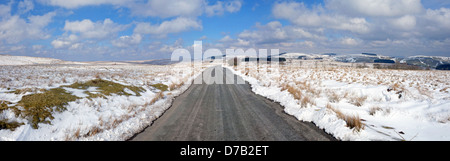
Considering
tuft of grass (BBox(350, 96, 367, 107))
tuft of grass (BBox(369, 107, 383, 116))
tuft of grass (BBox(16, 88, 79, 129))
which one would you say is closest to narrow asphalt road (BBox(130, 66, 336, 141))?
tuft of grass (BBox(16, 88, 79, 129))

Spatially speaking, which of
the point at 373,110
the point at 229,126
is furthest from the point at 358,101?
the point at 229,126

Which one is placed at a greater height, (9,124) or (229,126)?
(9,124)

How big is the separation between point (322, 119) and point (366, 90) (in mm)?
7082

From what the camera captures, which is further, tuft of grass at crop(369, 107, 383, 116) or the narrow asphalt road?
tuft of grass at crop(369, 107, 383, 116)

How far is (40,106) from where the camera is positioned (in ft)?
20.0

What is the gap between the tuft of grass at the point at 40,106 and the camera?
18.0 feet

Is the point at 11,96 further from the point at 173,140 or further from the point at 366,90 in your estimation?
the point at 366,90

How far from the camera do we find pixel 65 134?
5.39 m

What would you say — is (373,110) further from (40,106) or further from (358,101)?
(40,106)

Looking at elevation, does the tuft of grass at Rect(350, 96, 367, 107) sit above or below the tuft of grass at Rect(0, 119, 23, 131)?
below

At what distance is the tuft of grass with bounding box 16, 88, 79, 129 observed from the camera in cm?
550

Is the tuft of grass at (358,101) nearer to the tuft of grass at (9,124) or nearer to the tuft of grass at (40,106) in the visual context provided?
the tuft of grass at (40,106)

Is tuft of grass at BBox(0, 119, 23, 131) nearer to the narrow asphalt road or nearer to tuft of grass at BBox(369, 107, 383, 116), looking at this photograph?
the narrow asphalt road
